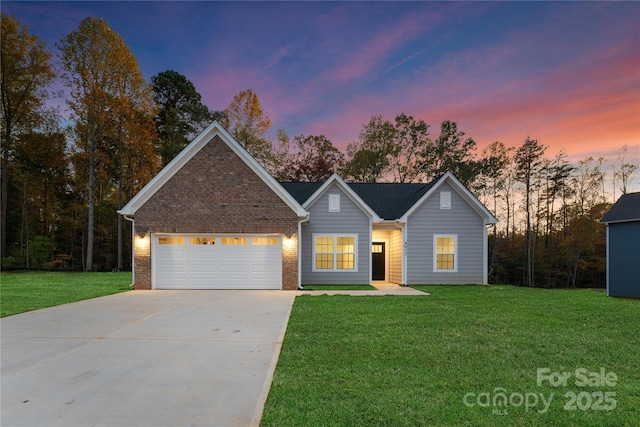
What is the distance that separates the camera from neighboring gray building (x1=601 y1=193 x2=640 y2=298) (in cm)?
A: 1209

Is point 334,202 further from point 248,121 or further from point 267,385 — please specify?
point 248,121

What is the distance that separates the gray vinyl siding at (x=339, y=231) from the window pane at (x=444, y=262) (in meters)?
3.19

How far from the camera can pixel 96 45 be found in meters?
20.2

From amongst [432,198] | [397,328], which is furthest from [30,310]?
[432,198]

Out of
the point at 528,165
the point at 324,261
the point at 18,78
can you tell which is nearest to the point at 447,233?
the point at 324,261

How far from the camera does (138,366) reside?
441cm

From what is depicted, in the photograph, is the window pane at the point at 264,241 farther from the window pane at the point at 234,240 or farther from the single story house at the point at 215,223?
the window pane at the point at 234,240

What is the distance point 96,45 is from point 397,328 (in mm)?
23817

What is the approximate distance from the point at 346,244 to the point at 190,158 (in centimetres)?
730

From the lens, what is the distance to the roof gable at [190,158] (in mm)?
12602

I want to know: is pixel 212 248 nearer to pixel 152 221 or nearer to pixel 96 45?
pixel 152 221

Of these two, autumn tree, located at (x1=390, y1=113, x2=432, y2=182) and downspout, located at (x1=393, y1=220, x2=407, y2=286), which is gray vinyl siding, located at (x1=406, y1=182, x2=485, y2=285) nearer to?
downspout, located at (x1=393, y1=220, x2=407, y2=286)

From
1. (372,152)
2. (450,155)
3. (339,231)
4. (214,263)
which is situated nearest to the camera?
(214,263)

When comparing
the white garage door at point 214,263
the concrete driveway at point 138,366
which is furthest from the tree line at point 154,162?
the concrete driveway at point 138,366
